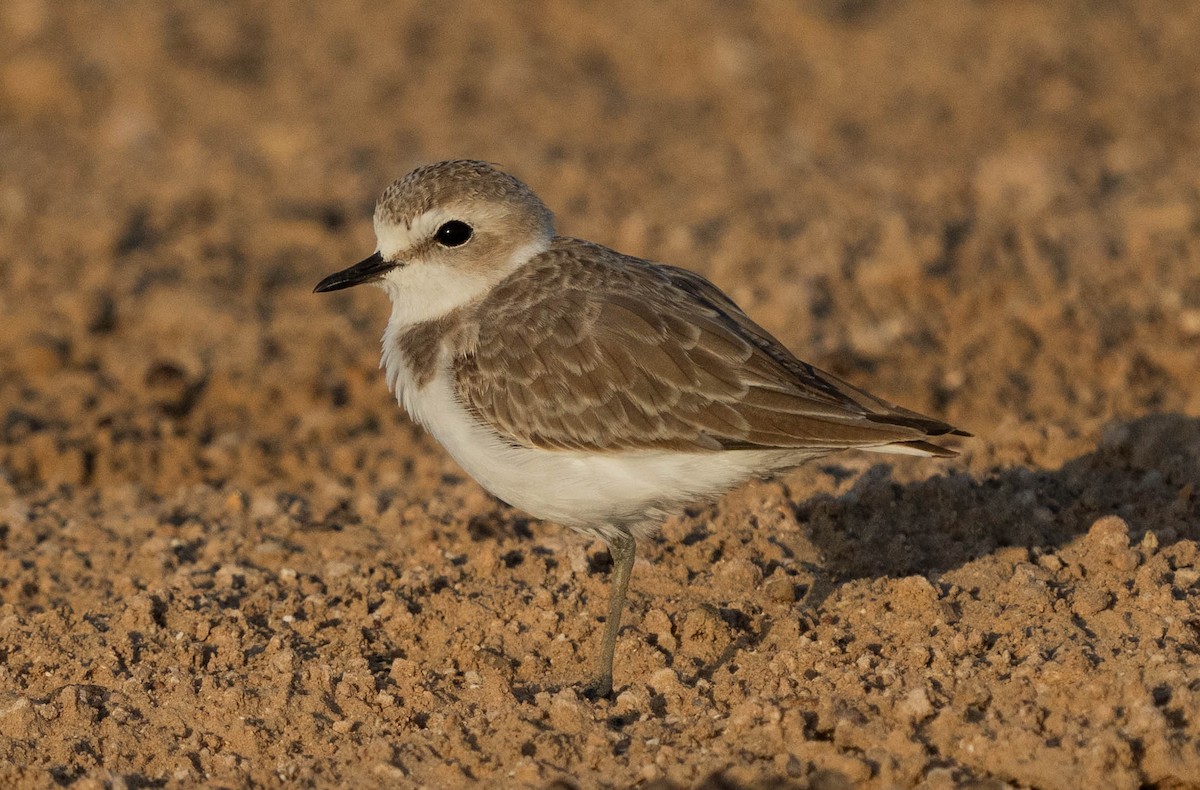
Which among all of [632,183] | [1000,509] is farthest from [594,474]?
[632,183]

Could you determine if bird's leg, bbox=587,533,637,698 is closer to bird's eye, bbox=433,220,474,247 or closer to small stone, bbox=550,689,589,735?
small stone, bbox=550,689,589,735

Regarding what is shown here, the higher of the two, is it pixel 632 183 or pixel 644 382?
pixel 632 183

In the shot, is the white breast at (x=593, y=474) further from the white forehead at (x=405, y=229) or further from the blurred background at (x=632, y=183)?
the blurred background at (x=632, y=183)

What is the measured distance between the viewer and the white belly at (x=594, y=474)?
543 centimetres

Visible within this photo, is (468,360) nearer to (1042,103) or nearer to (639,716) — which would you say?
(639,716)

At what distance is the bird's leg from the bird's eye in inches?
56.7

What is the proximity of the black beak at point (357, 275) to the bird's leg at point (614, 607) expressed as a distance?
155 centimetres

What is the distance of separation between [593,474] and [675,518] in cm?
143

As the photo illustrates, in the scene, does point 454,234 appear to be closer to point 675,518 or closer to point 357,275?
point 357,275

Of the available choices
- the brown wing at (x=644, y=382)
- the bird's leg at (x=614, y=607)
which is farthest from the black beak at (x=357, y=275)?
the bird's leg at (x=614, y=607)

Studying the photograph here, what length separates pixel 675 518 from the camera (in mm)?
6820

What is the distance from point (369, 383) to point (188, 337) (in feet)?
4.30

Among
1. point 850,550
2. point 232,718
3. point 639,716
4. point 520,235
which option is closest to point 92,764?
point 232,718

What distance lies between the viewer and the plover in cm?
541
